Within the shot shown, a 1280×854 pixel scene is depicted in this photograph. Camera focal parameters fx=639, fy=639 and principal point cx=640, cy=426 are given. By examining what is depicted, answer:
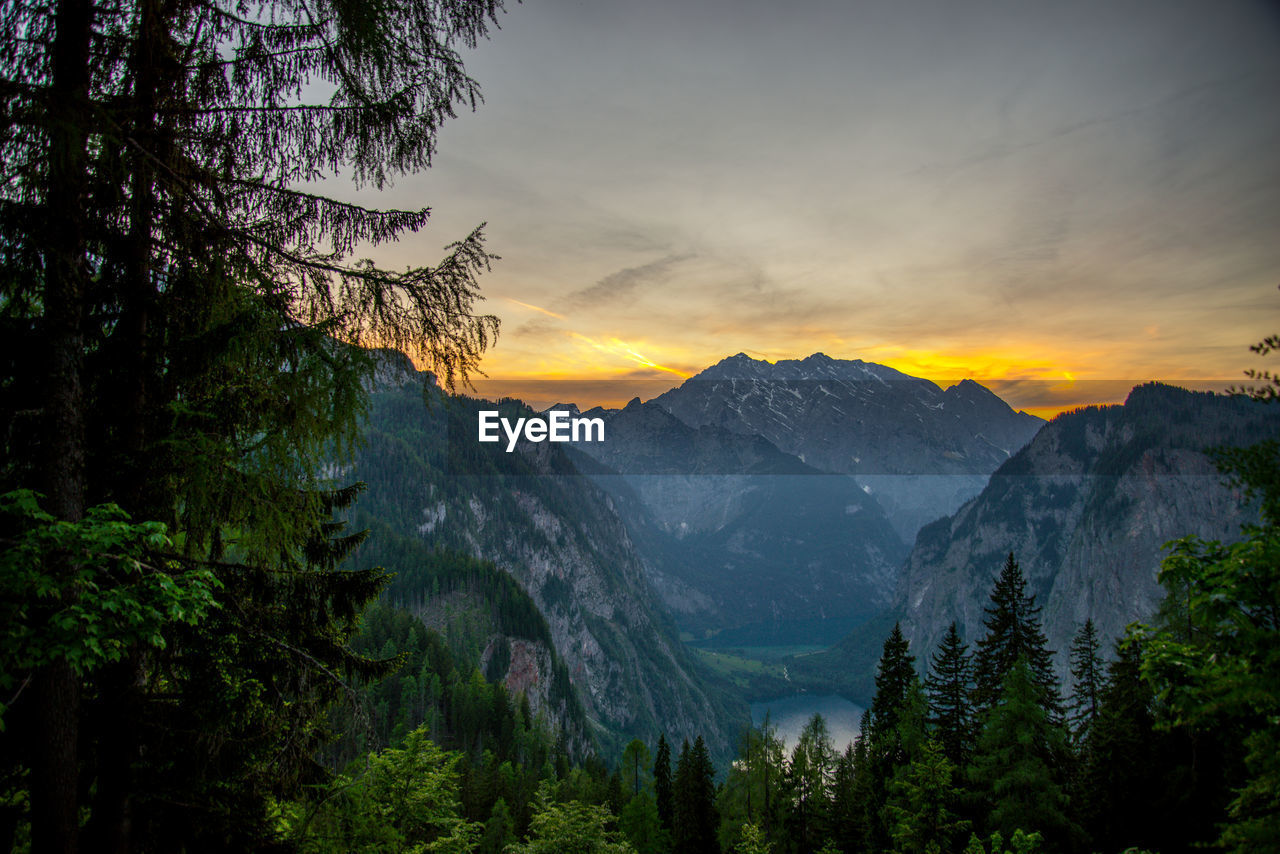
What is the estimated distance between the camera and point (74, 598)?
16.7 ft

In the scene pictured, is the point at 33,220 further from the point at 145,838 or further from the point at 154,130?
the point at 145,838

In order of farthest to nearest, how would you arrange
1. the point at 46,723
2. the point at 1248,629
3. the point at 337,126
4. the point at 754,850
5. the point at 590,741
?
the point at 590,741
the point at 754,850
the point at 1248,629
the point at 337,126
the point at 46,723

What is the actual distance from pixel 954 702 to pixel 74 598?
34451mm

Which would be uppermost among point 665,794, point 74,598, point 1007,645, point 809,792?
point 74,598

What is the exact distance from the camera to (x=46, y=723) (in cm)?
548

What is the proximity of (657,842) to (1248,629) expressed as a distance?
41.0 metres

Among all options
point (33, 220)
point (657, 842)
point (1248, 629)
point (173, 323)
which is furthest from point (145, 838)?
point (657, 842)

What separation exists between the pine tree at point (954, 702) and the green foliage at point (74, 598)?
31164 millimetres

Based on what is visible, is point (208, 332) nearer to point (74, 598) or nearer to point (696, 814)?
point (74, 598)

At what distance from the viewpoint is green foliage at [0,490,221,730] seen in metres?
4.49

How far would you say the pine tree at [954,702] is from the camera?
29.2 m

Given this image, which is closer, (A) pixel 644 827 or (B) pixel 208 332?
(B) pixel 208 332

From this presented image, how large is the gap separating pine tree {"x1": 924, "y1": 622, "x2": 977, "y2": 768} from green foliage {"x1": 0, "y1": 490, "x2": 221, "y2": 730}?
31164 millimetres

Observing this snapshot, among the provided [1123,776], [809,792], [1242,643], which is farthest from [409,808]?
[809,792]
